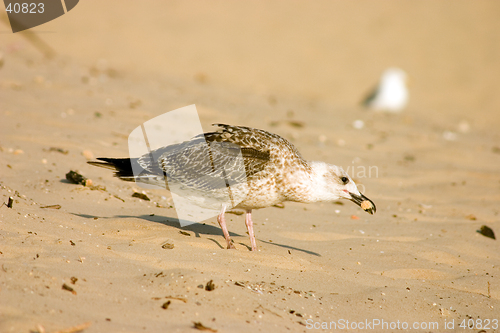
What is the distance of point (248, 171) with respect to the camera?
484cm

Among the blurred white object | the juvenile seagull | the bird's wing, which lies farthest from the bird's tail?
the blurred white object

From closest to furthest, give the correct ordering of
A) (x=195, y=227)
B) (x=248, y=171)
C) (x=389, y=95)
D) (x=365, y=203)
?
(x=248, y=171) → (x=365, y=203) → (x=195, y=227) → (x=389, y=95)

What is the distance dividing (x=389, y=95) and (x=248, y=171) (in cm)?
1101

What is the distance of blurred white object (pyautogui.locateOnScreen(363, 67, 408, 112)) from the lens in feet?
47.8

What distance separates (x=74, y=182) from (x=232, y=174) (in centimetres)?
210

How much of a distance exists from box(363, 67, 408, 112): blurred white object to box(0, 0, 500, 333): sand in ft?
1.60

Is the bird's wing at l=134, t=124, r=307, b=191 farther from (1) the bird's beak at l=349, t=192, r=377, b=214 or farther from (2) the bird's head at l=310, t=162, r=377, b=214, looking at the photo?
(1) the bird's beak at l=349, t=192, r=377, b=214

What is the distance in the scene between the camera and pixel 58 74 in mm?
11336

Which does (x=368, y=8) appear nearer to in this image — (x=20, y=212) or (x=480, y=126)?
(x=480, y=126)

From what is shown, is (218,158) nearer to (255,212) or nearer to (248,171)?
(248,171)

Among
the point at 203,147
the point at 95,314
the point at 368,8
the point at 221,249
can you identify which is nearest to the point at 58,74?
the point at 203,147

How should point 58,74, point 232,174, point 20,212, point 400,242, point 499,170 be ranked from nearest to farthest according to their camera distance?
point 20,212, point 232,174, point 400,242, point 499,170, point 58,74

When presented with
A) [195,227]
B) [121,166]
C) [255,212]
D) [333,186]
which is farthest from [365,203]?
[121,166]

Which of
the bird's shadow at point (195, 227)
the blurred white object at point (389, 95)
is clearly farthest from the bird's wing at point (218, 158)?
the blurred white object at point (389, 95)
